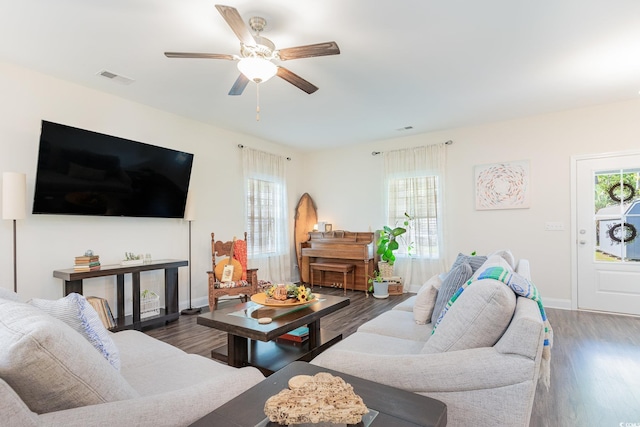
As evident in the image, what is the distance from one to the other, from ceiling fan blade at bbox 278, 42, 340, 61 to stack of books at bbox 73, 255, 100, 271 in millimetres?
2630

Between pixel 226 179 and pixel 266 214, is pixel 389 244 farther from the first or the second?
pixel 226 179

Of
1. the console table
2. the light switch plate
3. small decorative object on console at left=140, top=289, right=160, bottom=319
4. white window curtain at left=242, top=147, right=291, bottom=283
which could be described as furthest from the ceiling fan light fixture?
the light switch plate

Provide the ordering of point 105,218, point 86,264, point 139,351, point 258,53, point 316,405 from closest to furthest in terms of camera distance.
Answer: point 316,405 < point 139,351 < point 258,53 < point 86,264 < point 105,218

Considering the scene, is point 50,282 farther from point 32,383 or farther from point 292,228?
point 292,228

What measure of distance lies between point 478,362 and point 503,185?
13.3ft

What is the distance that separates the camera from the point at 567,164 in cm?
423

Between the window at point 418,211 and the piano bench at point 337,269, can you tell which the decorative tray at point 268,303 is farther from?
the window at point 418,211

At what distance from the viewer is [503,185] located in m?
4.62

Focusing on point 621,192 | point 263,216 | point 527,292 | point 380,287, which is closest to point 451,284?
point 527,292

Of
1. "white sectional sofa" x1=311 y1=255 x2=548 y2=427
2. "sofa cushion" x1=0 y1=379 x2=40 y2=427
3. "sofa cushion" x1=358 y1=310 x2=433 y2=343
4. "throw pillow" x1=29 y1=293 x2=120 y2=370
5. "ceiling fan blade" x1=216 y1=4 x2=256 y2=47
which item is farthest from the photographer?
"sofa cushion" x1=358 y1=310 x2=433 y2=343

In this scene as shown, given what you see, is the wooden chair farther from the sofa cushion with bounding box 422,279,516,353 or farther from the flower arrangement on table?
the sofa cushion with bounding box 422,279,516,353

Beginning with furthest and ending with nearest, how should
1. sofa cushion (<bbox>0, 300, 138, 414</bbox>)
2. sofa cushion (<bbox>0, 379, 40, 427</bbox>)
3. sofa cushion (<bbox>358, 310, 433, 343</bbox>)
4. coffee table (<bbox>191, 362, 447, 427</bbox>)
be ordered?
sofa cushion (<bbox>358, 310, 433, 343</bbox>) → coffee table (<bbox>191, 362, 447, 427</bbox>) → sofa cushion (<bbox>0, 300, 138, 414</bbox>) → sofa cushion (<bbox>0, 379, 40, 427</bbox>)

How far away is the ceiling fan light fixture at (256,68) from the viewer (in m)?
2.22

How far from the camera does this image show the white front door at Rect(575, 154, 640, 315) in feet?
12.8
